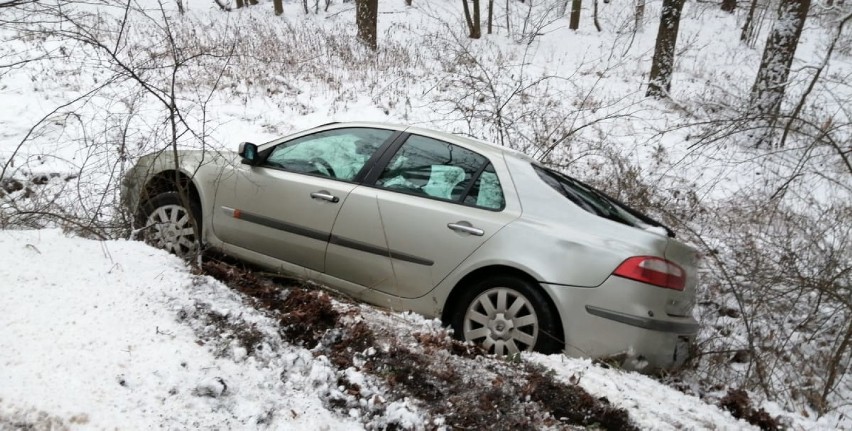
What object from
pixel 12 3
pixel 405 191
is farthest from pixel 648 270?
pixel 12 3

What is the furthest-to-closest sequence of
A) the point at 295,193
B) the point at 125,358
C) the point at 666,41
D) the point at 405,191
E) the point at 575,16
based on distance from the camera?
the point at 575,16, the point at 666,41, the point at 295,193, the point at 405,191, the point at 125,358

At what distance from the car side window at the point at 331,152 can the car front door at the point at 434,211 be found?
0.25 m

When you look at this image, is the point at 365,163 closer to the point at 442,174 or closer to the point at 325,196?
the point at 325,196

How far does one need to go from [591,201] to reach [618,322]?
881 millimetres

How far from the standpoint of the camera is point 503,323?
324cm

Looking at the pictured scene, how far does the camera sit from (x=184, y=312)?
2689mm

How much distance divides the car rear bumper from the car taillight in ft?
0.11

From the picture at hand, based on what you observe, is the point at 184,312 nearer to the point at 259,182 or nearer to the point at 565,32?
the point at 259,182

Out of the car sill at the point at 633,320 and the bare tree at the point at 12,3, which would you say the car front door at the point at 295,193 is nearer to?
the bare tree at the point at 12,3

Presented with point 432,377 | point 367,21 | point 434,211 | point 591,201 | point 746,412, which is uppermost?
point 367,21

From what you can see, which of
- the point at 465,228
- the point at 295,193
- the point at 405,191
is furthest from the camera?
the point at 295,193

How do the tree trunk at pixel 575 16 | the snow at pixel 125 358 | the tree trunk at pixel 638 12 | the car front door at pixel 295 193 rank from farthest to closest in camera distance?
the tree trunk at pixel 575 16
the tree trunk at pixel 638 12
the car front door at pixel 295 193
the snow at pixel 125 358

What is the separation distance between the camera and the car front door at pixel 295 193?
A: 3863 millimetres

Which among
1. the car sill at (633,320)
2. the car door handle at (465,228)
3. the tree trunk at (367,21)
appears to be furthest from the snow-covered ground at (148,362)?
the tree trunk at (367,21)
